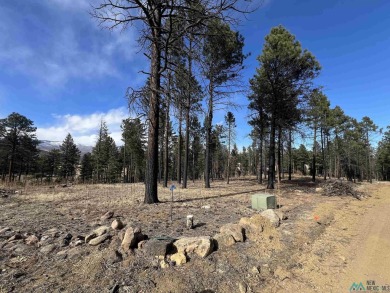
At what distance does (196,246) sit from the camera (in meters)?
4.26

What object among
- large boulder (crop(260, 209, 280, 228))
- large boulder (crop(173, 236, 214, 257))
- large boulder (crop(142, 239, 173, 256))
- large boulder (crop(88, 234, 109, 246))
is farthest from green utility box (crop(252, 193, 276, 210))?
large boulder (crop(88, 234, 109, 246))

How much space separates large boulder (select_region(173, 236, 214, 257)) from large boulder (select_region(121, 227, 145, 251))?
674mm

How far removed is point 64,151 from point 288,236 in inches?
2050

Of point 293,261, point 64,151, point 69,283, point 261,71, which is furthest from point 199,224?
point 64,151

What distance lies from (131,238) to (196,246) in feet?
3.76

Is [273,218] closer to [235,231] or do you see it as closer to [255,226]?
[255,226]

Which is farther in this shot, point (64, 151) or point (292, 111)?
point (64, 151)

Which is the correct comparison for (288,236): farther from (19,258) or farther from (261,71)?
(261,71)

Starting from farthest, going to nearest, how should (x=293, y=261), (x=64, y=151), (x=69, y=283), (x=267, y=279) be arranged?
(x=64, y=151) → (x=293, y=261) → (x=267, y=279) → (x=69, y=283)

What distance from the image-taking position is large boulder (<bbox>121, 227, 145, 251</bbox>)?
418cm

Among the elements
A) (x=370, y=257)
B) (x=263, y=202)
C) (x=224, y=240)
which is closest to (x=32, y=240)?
(x=224, y=240)

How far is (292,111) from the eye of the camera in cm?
1719

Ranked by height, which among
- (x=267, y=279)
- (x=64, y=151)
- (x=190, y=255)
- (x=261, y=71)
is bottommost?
(x=267, y=279)
